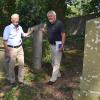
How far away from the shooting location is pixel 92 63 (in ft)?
20.0

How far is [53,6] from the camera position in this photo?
14.0 metres

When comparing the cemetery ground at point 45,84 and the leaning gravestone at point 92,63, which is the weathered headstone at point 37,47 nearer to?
the cemetery ground at point 45,84

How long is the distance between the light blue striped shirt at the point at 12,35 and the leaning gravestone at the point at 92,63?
165 inches

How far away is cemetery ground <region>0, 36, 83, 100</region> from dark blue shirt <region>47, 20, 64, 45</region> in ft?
3.88

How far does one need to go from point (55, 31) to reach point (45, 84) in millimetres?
1398

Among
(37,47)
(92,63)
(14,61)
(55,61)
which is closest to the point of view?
(92,63)

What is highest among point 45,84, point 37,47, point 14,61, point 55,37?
point 55,37

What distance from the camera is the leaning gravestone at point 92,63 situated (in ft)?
19.7

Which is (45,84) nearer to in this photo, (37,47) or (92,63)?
(37,47)

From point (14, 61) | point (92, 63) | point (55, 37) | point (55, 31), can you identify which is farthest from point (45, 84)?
point (92, 63)

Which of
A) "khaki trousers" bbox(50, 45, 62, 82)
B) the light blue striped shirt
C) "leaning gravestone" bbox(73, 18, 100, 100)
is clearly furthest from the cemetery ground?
"leaning gravestone" bbox(73, 18, 100, 100)

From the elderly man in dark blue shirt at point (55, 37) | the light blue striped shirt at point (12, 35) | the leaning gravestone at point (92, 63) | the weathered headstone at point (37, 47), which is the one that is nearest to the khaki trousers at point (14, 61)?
the light blue striped shirt at point (12, 35)

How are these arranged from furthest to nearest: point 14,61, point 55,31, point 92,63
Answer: point 14,61 → point 55,31 → point 92,63

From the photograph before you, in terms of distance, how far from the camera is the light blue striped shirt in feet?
32.8
